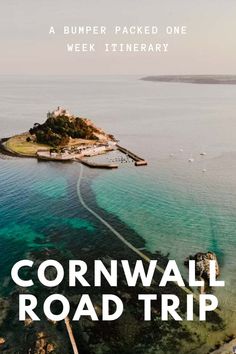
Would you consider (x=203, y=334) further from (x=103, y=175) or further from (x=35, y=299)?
(x=103, y=175)

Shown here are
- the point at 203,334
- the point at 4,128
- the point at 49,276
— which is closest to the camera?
the point at 203,334

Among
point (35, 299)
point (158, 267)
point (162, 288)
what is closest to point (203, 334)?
point (162, 288)

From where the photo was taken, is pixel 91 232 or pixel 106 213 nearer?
pixel 91 232

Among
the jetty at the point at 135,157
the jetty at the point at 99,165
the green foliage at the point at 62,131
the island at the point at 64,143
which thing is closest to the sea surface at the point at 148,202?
the jetty at the point at 135,157

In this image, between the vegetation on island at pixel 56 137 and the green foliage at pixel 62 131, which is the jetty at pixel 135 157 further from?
the green foliage at pixel 62 131

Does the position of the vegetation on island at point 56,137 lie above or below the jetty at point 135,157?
above

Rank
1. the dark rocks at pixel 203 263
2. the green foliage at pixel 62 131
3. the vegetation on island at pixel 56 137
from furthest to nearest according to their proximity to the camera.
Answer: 1. the green foliage at pixel 62 131
2. the vegetation on island at pixel 56 137
3. the dark rocks at pixel 203 263

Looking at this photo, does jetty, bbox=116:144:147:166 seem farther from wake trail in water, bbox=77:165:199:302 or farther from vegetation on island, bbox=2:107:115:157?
wake trail in water, bbox=77:165:199:302
